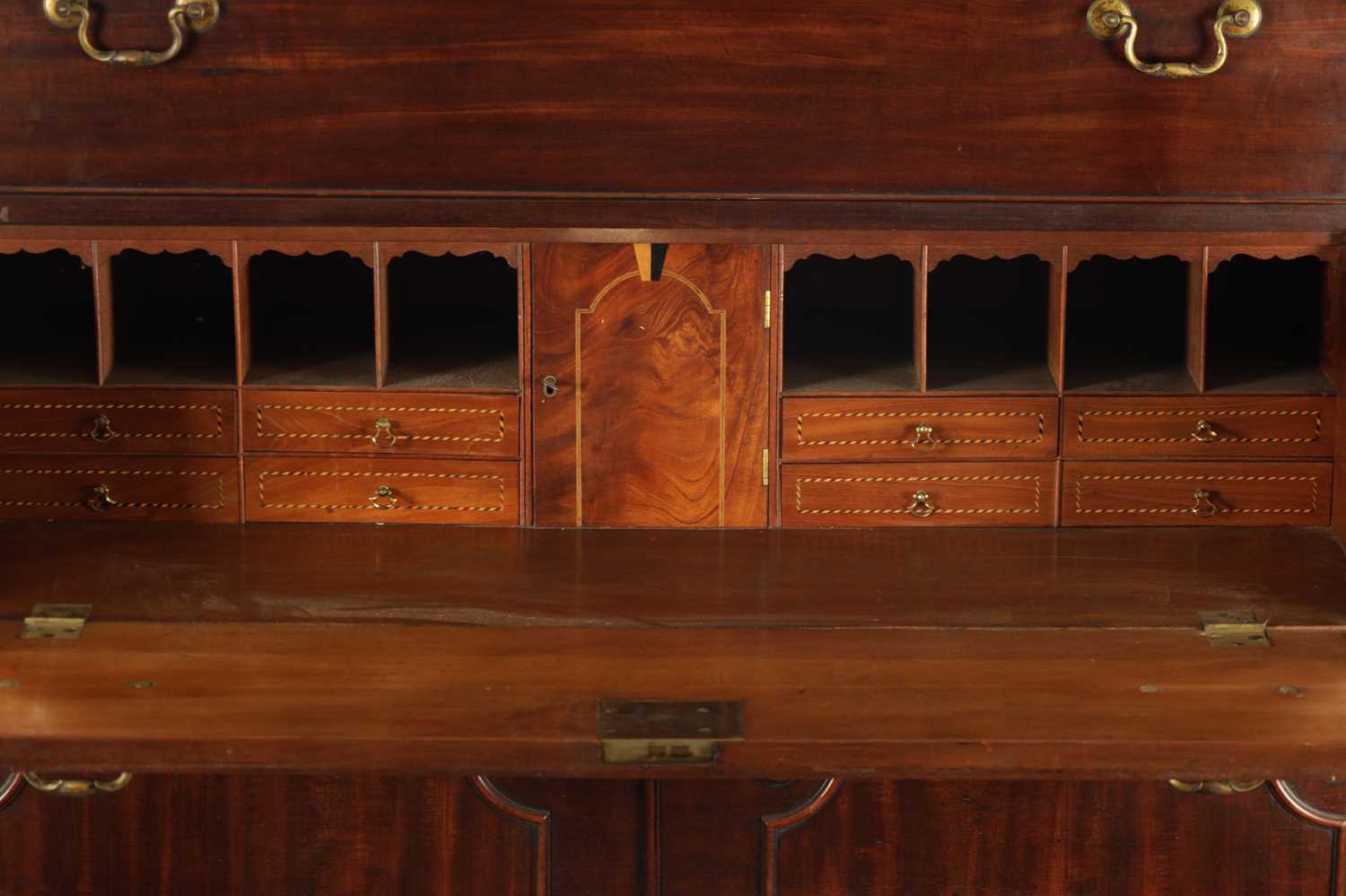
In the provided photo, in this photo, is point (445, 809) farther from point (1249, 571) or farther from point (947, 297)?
point (947, 297)

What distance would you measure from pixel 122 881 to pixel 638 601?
1.77 feet

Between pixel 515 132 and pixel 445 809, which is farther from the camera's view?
pixel 445 809

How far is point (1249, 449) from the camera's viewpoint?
1810 mm

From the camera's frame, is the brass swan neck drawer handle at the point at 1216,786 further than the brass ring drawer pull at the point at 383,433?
No

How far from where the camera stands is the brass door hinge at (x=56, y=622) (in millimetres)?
1554

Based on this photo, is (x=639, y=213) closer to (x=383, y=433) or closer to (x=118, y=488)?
(x=383, y=433)

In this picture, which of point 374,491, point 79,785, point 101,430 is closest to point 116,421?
point 101,430

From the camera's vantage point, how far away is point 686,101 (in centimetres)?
145

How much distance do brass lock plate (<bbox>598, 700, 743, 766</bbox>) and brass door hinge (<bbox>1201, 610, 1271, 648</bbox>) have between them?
0.44 m

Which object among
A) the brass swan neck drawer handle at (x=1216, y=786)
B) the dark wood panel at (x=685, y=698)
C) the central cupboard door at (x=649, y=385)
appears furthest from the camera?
the central cupboard door at (x=649, y=385)

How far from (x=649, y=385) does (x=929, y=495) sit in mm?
319

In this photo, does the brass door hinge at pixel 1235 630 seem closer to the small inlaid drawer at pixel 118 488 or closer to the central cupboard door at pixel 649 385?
the central cupboard door at pixel 649 385

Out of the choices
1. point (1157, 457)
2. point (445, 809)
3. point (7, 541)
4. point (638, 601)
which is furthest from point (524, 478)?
point (1157, 457)

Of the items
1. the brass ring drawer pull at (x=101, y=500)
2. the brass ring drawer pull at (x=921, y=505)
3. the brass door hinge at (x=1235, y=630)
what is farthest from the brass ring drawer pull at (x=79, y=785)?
the brass door hinge at (x=1235, y=630)
